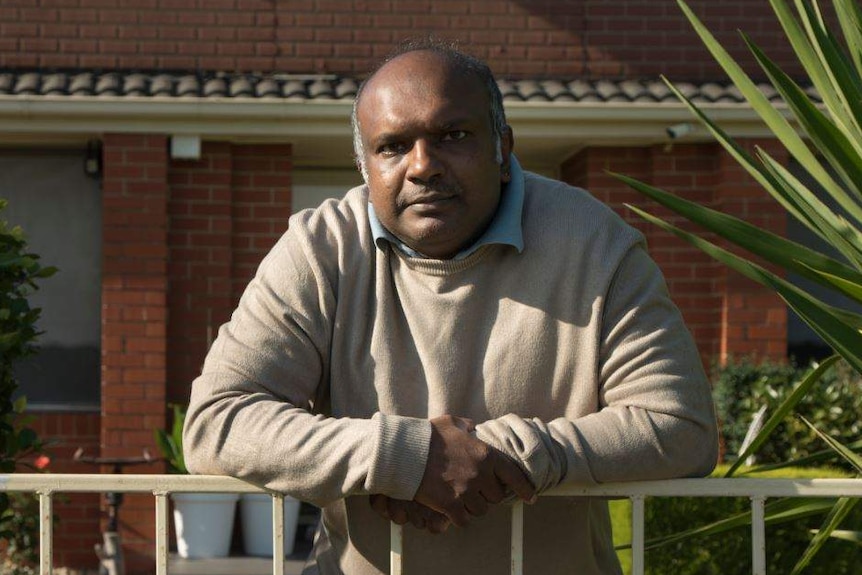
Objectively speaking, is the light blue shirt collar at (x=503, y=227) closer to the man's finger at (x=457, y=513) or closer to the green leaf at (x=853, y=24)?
the man's finger at (x=457, y=513)

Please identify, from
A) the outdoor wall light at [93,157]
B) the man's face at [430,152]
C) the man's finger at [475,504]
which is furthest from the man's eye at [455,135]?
the outdoor wall light at [93,157]

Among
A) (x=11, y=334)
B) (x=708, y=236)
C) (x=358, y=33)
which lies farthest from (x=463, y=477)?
(x=358, y=33)

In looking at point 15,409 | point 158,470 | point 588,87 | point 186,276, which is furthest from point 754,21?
point 15,409

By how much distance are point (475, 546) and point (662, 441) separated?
0.35m

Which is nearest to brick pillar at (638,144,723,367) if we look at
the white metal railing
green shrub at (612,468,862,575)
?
green shrub at (612,468,862,575)

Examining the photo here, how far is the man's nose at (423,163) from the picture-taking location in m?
2.37

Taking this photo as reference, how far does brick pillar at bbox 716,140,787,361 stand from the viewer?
9.10 meters

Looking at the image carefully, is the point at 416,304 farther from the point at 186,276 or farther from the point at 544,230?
the point at 186,276

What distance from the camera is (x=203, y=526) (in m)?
8.64

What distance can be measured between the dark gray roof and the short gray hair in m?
6.34

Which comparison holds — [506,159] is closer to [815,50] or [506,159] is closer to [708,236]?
[815,50]

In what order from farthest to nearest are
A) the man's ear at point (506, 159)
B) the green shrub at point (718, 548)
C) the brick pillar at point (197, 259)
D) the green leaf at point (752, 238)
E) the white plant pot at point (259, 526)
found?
the brick pillar at point (197, 259) → the white plant pot at point (259, 526) → the green shrub at point (718, 548) → the green leaf at point (752, 238) → the man's ear at point (506, 159)

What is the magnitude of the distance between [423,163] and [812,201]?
4.39 ft

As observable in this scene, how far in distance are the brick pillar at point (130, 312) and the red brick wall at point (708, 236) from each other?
109 inches
